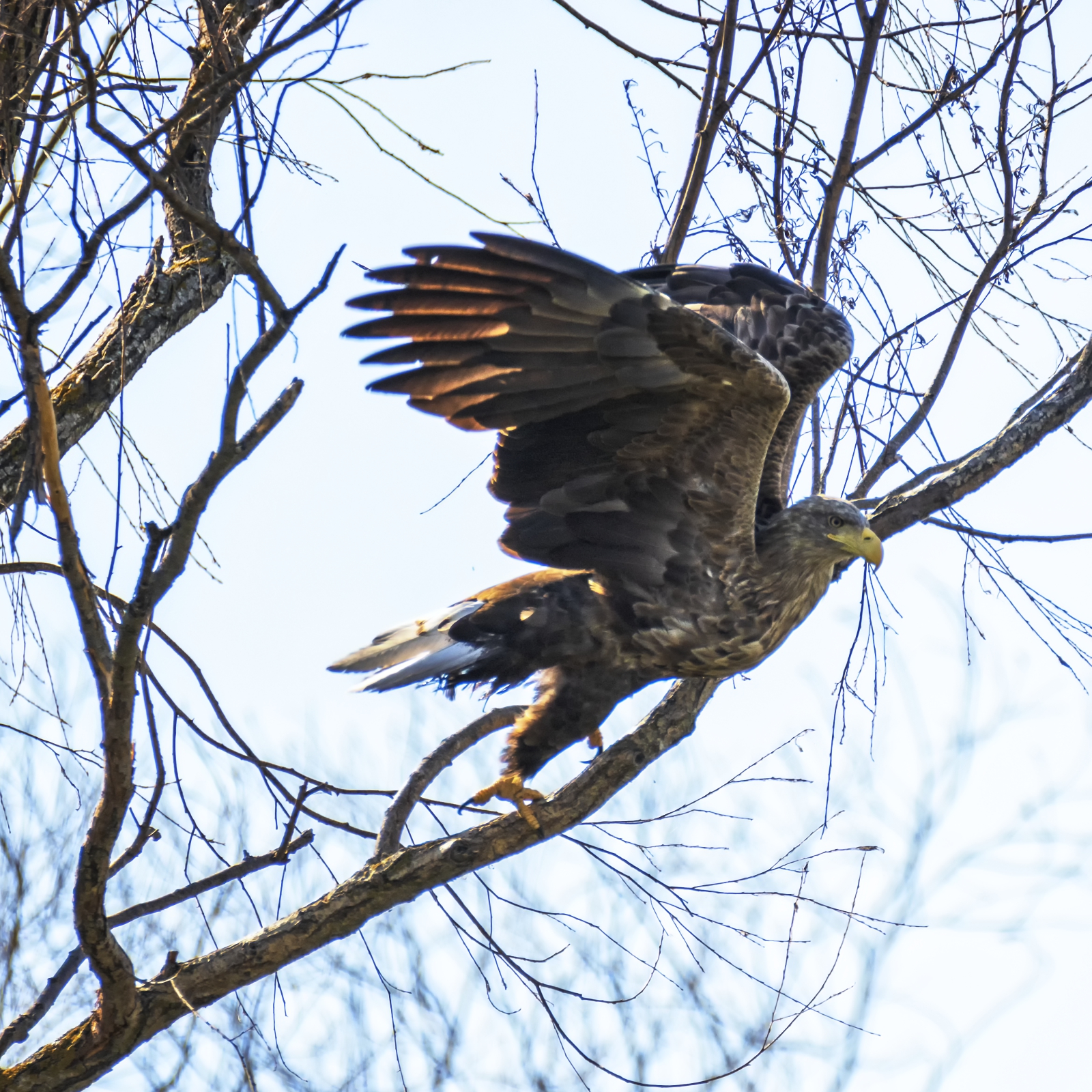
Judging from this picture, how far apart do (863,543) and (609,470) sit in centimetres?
76

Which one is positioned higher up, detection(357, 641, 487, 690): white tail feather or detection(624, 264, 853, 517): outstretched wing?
detection(624, 264, 853, 517): outstretched wing

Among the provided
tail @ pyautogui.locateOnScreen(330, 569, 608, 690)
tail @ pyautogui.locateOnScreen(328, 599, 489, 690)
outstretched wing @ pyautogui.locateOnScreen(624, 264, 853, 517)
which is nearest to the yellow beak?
outstretched wing @ pyautogui.locateOnScreen(624, 264, 853, 517)

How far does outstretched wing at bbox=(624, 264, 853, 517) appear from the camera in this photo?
4324mm

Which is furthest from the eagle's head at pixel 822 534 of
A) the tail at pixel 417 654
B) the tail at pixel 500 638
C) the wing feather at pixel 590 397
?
the tail at pixel 417 654

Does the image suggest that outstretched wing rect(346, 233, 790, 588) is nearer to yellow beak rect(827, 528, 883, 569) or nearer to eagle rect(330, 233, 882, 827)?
eagle rect(330, 233, 882, 827)

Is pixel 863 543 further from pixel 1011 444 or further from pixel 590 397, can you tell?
pixel 590 397

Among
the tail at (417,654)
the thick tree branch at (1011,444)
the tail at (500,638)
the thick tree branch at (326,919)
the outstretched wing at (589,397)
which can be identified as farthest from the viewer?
the tail at (417,654)

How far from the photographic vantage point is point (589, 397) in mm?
3779

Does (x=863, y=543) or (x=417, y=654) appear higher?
(x=417, y=654)

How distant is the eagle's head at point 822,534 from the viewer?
3953 millimetres

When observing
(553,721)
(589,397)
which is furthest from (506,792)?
(589,397)

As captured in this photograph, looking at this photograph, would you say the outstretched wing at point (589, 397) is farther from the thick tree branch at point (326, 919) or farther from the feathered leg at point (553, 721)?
the thick tree branch at point (326, 919)

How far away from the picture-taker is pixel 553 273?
3598 millimetres

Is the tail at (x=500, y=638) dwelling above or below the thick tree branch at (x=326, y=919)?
above
